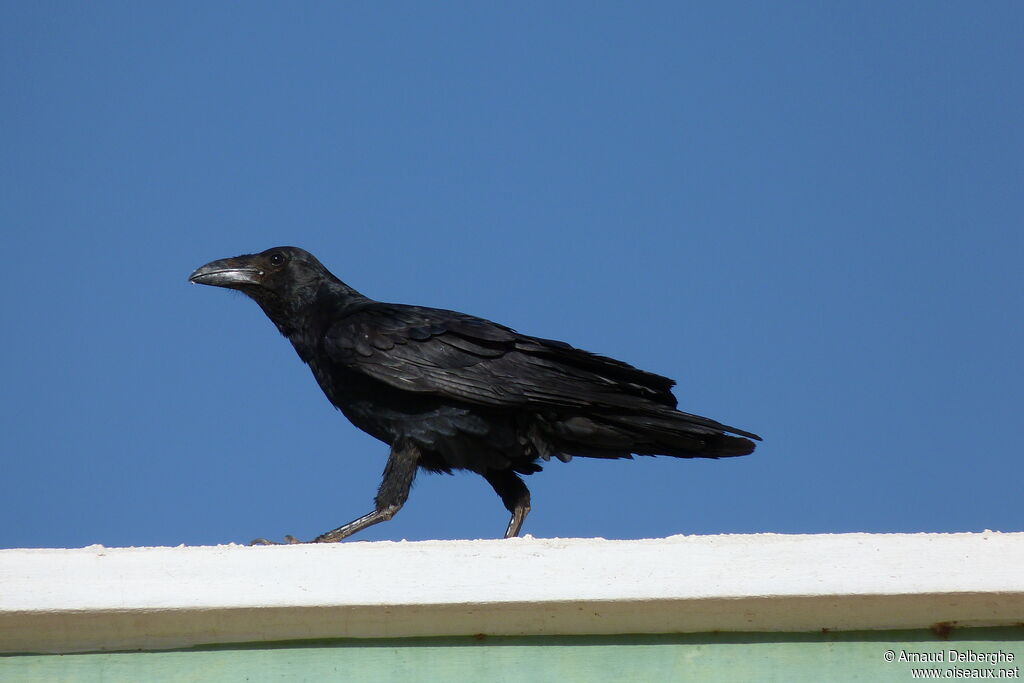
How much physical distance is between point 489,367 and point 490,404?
231 millimetres

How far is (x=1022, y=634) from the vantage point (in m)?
4.23

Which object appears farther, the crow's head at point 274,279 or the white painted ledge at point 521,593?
the crow's head at point 274,279

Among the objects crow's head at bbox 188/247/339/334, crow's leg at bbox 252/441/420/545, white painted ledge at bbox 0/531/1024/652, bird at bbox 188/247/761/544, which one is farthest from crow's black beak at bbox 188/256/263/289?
white painted ledge at bbox 0/531/1024/652

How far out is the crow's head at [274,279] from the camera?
777cm

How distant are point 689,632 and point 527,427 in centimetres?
282

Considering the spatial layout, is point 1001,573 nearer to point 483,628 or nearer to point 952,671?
point 952,671

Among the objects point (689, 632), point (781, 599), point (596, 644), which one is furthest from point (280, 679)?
point (781, 599)

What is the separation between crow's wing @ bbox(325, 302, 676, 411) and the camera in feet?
22.2

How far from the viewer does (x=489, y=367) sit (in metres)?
6.89

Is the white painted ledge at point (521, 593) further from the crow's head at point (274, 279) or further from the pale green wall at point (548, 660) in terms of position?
the crow's head at point (274, 279)

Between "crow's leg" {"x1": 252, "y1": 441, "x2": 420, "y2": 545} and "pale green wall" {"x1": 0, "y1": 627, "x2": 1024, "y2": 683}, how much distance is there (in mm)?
2256

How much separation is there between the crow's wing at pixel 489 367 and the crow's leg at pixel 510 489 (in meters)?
0.62

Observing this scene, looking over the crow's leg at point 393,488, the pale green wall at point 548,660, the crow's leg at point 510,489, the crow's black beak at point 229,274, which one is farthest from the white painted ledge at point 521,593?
the crow's black beak at point 229,274

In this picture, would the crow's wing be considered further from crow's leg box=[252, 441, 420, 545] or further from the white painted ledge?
the white painted ledge
